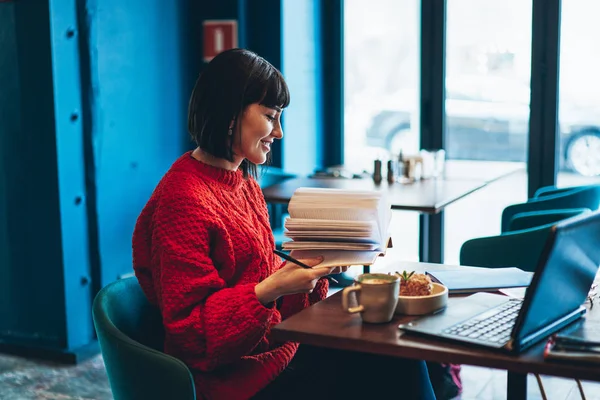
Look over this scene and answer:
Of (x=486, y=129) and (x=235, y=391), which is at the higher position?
(x=486, y=129)

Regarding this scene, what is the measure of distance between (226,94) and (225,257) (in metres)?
0.38

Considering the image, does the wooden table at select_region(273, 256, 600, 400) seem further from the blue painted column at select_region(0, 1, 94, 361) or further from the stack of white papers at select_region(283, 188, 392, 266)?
the blue painted column at select_region(0, 1, 94, 361)

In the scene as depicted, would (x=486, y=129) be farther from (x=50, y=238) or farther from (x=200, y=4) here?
(x=50, y=238)

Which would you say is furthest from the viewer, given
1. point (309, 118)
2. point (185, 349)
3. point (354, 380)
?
point (309, 118)

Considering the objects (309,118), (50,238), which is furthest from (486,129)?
(50,238)

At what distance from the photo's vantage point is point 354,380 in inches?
68.4

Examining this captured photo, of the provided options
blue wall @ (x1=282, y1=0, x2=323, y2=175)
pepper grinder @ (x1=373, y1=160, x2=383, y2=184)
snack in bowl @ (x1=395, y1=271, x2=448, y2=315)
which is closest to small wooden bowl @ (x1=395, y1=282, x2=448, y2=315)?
snack in bowl @ (x1=395, y1=271, x2=448, y2=315)

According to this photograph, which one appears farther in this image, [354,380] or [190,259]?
[354,380]

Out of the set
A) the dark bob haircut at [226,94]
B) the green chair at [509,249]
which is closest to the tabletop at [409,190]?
the green chair at [509,249]

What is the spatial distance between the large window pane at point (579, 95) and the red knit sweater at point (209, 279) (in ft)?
9.90

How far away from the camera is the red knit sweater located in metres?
1.57

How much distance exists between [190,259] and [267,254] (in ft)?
1.09

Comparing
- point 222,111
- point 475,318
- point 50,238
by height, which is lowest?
point 50,238

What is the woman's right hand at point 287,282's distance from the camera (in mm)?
1582
